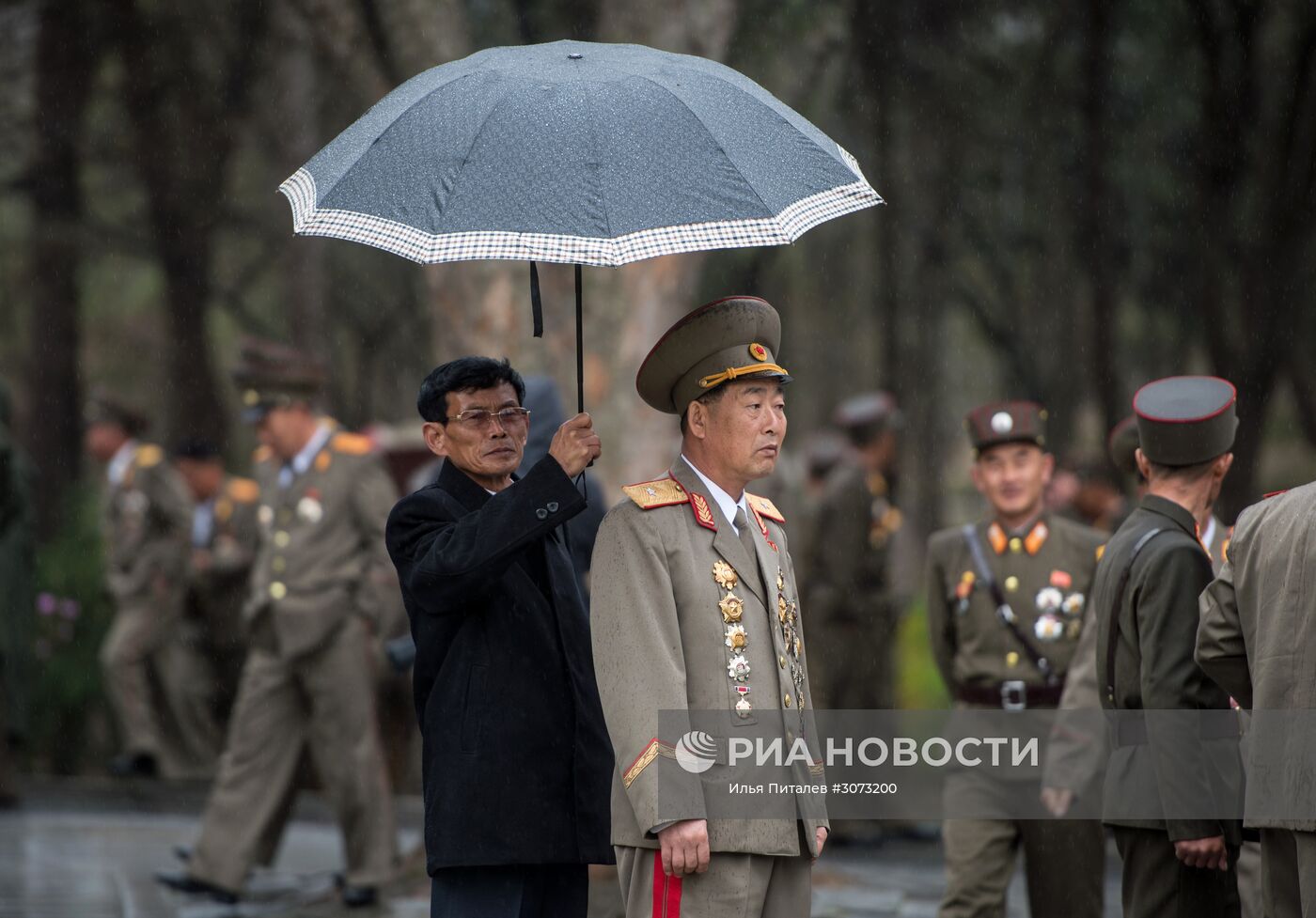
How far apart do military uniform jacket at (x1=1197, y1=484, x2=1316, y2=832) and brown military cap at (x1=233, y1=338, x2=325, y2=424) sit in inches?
220

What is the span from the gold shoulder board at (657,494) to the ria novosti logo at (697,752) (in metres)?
0.60

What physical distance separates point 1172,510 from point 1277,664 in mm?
955

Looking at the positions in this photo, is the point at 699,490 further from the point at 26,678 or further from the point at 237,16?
the point at 237,16

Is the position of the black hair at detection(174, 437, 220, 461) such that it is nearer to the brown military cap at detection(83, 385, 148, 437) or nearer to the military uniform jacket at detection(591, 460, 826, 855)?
the brown military cap at detection(83, 385, 148, 437)

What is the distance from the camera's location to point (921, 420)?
23703mm

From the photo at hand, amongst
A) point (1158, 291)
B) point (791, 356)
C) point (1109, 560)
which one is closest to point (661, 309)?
point (1109, 560)

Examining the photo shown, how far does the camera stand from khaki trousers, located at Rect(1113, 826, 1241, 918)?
18.6ft

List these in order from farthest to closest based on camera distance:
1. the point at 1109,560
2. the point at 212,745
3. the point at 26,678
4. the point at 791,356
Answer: the point at 791,356 → the point at 212,745 → the point at 26,678 → the point at 1109,560

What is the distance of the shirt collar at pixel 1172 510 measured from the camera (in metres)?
5.82

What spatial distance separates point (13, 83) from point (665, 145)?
60.5 feet

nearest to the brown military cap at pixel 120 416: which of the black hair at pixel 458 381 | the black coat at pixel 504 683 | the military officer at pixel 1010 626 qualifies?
the military officer at pixel 1010 626

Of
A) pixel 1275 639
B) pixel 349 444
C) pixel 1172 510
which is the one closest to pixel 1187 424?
pixel 1172 510

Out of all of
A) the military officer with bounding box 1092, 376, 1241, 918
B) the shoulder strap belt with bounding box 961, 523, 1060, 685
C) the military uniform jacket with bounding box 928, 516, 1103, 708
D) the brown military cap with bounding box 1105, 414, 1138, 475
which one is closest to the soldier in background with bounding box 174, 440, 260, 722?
the military uniform jacket with bounding box 928, 516, 1103, 708

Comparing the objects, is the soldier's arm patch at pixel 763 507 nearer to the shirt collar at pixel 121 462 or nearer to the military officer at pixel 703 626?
the military officer at pixel 703 626
